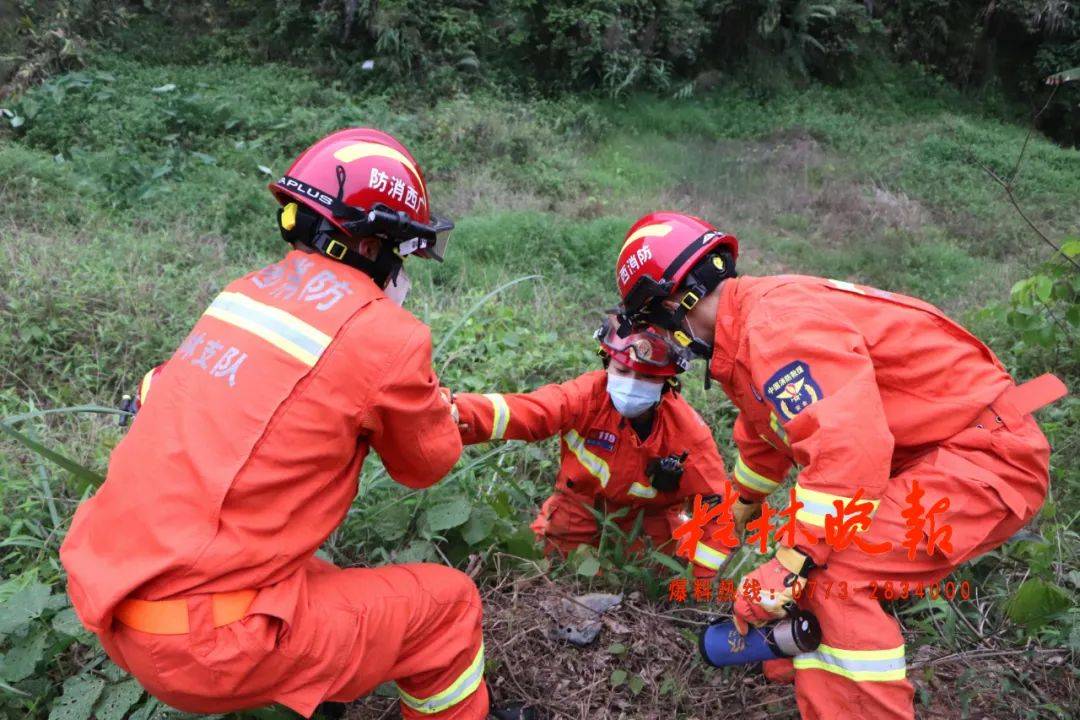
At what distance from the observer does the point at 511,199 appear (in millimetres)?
8914

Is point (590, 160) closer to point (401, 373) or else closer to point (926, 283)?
point (926, 283)

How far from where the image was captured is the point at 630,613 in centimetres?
312

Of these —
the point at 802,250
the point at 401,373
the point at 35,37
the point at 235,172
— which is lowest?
the point at 802,250

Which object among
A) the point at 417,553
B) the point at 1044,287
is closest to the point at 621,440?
the point at 417,553

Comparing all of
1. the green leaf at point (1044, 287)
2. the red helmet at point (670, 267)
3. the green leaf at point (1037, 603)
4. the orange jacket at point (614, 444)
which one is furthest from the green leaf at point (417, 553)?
the green leaf at point (1044, 287)

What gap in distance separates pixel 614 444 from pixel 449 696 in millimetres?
1574

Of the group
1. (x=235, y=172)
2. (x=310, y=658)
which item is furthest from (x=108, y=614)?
(x=235, y=172)

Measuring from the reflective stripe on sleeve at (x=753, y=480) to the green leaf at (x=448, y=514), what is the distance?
1.24m

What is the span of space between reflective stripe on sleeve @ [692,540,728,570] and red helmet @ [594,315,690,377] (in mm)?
769

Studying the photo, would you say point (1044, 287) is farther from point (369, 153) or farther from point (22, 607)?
point (22, 607)

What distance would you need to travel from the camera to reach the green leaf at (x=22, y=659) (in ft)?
7.69

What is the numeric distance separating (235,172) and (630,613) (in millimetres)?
6768

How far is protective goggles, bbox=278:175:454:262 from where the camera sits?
2.36m

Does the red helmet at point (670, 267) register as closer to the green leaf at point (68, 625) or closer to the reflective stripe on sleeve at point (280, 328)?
the reflective stripe on sleeve at point (280, 328)
